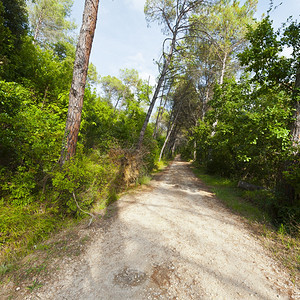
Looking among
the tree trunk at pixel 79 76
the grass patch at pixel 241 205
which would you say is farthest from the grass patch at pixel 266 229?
the tree trunk at pixel 79 76

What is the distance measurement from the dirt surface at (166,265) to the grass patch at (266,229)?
259mm

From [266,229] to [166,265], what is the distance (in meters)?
3.41

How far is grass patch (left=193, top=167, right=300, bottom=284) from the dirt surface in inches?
10.2

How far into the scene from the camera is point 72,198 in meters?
3.69

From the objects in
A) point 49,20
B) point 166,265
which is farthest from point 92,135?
point 49,20

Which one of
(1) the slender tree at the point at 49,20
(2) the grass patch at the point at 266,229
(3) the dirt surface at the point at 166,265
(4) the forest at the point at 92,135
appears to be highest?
(1) the slender tree at the point at 49,20

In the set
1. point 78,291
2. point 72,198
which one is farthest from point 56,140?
point 78,291

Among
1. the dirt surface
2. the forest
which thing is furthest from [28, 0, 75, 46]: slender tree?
the dirt surface

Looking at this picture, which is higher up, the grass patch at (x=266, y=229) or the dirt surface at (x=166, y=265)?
the grass patch at (x=266, y=229)

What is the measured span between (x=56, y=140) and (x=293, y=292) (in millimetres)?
5473

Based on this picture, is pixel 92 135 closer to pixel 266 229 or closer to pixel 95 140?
pixel 95 140

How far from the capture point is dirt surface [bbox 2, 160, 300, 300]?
2080 millimetres

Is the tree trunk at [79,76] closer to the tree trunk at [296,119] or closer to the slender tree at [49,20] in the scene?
the tree trunk at [296,119]

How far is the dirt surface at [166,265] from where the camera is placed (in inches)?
81.9
